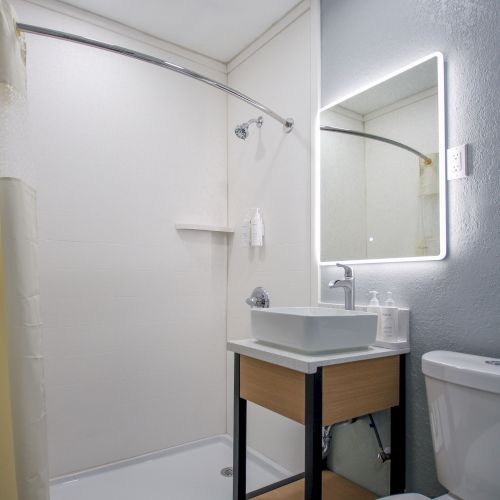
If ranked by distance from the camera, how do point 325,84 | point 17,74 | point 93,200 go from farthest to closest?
point 93,200, point 325,84, point 17,74

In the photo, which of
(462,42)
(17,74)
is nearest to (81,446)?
(17,74)

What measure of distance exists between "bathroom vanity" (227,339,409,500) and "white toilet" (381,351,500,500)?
0.71ft

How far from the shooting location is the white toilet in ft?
3.62

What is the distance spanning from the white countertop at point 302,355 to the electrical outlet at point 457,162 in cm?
66

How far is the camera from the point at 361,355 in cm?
140

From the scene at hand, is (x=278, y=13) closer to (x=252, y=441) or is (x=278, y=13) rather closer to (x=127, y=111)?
(x=127, y=111)

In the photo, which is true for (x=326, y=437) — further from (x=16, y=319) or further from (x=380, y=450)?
(x=16, y=319)

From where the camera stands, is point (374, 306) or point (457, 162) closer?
point (457, 162)

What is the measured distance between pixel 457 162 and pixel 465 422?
849 mm

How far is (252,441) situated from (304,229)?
1279 mm

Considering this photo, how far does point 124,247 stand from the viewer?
2.26 m

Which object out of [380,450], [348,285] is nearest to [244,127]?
[348,285]

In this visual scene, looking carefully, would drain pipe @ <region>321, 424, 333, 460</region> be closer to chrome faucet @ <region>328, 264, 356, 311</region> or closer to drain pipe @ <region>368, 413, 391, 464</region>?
drain pipe @ <region>368, 413, 391, 464</region>

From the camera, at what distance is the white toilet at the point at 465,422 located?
110 cm
